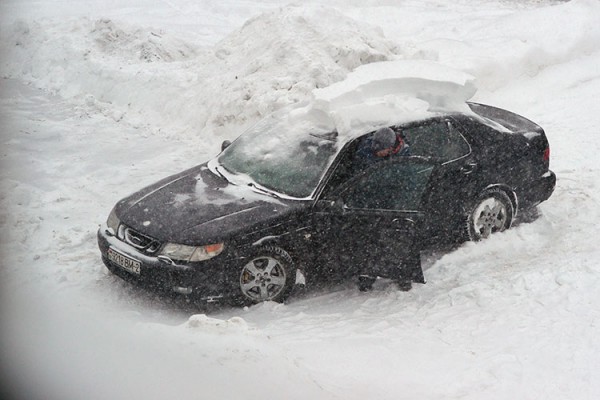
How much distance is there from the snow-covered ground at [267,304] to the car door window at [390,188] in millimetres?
800

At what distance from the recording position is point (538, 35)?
13719 mm

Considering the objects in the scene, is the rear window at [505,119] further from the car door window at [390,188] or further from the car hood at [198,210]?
the car hood at [198,210]

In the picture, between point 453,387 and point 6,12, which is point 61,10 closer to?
point 6,12

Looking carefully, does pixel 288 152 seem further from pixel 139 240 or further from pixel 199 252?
pixel 139 240

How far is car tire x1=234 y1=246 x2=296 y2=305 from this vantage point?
5.72 meters

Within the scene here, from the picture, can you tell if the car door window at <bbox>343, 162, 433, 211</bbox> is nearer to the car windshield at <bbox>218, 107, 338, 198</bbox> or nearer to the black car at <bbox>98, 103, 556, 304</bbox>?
the black car at <bbox>98, 103, 556, 304</bbox>

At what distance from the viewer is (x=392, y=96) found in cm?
682

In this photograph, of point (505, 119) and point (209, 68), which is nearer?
point (505, 119)

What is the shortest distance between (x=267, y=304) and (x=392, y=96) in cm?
241

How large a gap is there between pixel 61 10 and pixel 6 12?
5.13 ft

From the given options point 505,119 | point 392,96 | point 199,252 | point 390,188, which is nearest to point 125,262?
point 199,252

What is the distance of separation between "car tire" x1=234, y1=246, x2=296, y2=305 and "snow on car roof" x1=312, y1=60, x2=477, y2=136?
1377 millimetres

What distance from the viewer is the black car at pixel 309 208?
5676 millimetres

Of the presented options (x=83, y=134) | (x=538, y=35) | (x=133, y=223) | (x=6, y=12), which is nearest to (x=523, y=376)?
(x=133, y=223)
